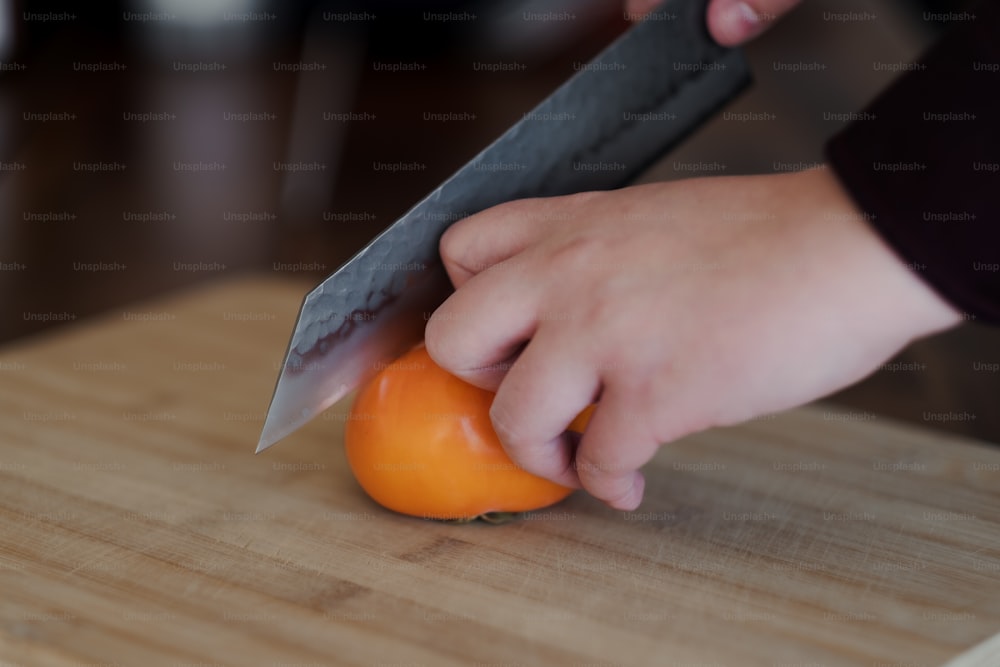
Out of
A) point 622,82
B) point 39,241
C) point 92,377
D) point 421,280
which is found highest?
point 622,82

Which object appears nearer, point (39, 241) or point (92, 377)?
point (92, 377)

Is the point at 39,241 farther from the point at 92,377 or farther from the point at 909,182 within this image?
the point at 909,182

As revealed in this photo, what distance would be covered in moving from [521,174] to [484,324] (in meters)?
0.19

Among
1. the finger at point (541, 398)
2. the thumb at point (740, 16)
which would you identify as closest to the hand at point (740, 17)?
the thumb at point (740, 16)

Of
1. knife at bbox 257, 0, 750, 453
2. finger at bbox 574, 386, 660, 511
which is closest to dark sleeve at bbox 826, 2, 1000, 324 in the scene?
finger at bbox 574, 386, 660, 511

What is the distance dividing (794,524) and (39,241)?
79.0 inches

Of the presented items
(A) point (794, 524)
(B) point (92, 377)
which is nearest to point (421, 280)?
(A) point (794, 524)

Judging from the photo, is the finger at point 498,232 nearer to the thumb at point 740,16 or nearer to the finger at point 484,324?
the finger at point 484,324

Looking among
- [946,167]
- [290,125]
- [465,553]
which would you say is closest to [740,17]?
[946,167]

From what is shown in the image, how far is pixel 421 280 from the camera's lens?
826mm

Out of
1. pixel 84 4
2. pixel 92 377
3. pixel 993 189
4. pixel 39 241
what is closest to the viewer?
pixel 993 189

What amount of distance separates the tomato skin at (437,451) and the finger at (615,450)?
7 centimetres

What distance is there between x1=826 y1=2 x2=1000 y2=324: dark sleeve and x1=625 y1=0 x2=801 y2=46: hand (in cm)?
26

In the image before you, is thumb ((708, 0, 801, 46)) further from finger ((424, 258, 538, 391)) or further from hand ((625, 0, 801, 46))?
finger ((424, 258, 538, 391))
